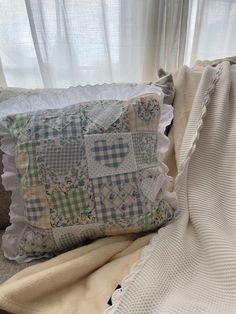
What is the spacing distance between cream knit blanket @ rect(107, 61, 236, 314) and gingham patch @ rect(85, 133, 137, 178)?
0.19 m

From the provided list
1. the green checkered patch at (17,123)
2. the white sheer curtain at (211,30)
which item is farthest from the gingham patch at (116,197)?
the white sheer curtain at (211,30)

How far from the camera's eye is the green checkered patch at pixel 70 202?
2.35 feet

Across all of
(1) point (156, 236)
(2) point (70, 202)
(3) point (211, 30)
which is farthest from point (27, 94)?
(3) point (211, 30)

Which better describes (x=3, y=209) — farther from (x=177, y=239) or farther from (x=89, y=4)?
(x=89, y=4)

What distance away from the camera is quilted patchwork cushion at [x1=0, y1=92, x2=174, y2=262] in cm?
72

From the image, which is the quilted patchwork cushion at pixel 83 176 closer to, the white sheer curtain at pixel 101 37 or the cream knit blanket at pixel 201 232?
the cream knit blanket at pixel 201 232

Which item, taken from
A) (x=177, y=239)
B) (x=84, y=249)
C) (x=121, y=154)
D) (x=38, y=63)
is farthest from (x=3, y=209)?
(x=38, y=63)

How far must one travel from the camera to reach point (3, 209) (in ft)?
2.86

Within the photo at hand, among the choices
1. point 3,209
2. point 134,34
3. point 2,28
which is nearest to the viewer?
point 3,209

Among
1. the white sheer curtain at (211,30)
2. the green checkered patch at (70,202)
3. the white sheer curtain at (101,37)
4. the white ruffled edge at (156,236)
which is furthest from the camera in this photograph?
the white sheer curtain at (211,30)

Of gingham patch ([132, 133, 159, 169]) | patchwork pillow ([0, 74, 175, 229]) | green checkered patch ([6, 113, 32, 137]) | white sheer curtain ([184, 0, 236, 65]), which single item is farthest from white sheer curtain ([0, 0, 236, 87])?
gingham patch ([132, 133, 159, 169])

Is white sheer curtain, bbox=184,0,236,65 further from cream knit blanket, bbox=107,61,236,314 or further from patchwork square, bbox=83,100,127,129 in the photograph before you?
patchwork square, bbox=83,100,127,129

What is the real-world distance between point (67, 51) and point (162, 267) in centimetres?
95

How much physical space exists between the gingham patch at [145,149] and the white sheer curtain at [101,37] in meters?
0.64
